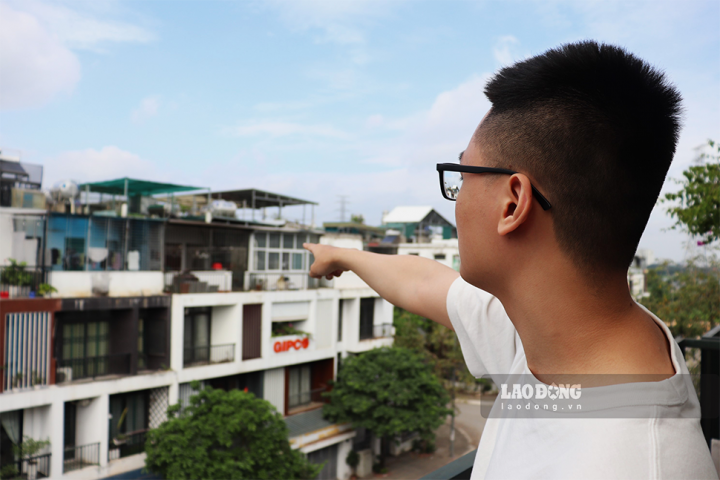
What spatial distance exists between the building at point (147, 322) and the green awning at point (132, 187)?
5 cm

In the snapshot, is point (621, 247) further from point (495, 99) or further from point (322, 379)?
point (322, 379)

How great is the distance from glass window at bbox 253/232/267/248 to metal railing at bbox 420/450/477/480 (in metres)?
15.5

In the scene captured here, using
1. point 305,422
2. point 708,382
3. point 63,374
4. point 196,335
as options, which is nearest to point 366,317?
point 305,422

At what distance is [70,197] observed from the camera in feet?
40.6

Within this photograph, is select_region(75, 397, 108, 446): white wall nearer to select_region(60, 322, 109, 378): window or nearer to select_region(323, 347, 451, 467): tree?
select_region(60, 322, 109, 378): window

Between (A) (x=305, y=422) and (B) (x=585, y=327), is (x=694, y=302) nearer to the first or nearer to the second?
(B) (x=585, y=327)

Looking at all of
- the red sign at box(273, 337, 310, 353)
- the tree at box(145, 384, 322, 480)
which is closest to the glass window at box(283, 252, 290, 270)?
the red sign at box(273, 337, 310, 353)

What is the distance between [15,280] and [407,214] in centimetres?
2218

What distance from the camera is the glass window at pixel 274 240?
55.2ft

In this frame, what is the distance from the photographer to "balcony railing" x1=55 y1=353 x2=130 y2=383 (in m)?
11.4

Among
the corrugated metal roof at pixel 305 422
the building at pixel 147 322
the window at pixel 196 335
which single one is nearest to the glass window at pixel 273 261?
the building at pixel 147 322

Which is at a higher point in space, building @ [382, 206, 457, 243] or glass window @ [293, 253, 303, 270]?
building @ [382, 206, 457, 243]

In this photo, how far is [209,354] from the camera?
14.5 metres

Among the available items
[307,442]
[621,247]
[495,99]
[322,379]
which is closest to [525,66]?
[495,99]
